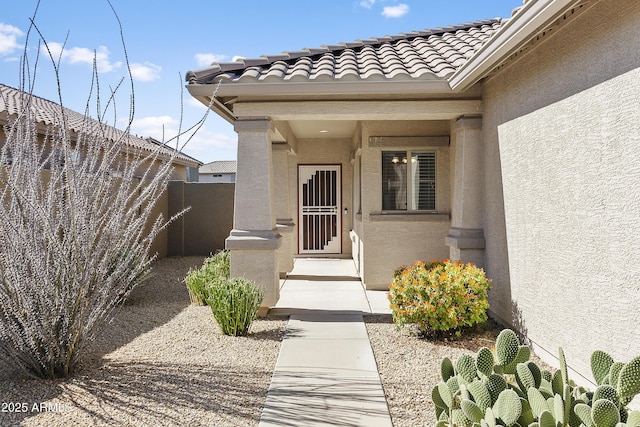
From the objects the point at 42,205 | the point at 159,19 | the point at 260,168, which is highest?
the point at 159,19

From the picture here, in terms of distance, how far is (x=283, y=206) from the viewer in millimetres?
12023

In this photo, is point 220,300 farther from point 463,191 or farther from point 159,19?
point 159,19

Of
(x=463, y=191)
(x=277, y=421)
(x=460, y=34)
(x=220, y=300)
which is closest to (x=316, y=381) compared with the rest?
(x=277, y=421)

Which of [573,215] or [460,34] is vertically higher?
[460,34]

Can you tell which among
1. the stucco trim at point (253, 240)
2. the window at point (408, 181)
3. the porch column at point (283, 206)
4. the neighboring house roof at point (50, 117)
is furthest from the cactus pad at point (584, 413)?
the porch column at point (283, 206)

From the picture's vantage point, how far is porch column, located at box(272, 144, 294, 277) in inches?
457

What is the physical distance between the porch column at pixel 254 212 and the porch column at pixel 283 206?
12.5ft

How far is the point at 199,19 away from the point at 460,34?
5.15m

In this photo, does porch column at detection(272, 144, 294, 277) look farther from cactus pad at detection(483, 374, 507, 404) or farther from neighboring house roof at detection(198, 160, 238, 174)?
neighboring house roof at detection(198, 160, 238, 174)

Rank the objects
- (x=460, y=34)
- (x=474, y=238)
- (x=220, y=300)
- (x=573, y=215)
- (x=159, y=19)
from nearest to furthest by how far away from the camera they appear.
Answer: (x=573, y=215)
(x=220, y=300)
(x=474, y=238)
(x=159, y=19)
(x=460, y=34)

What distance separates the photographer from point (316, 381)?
4.94 m

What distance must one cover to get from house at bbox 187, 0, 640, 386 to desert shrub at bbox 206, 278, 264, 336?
106 centimetres

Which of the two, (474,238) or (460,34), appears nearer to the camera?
(474,238)

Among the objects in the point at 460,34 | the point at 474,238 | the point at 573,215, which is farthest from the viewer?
the point at 460,34
